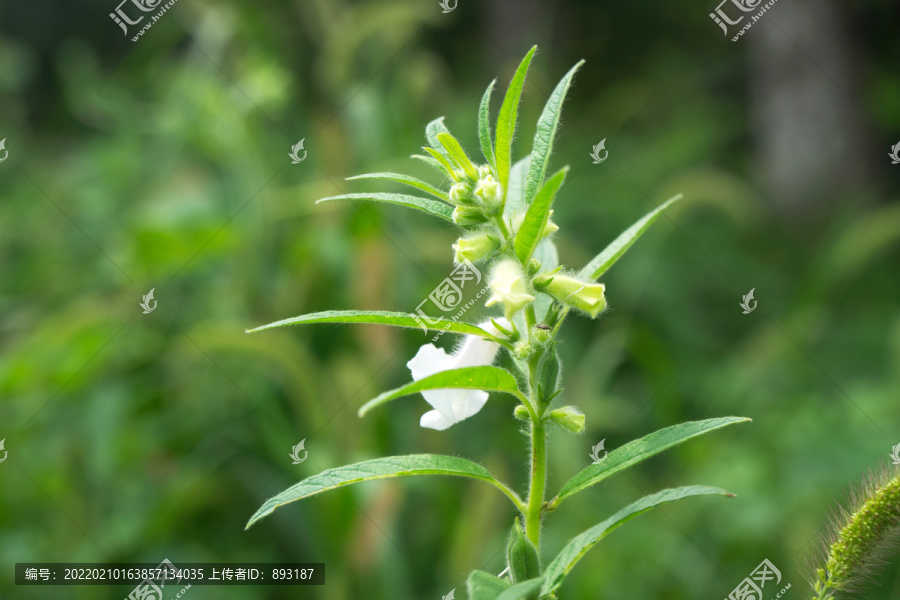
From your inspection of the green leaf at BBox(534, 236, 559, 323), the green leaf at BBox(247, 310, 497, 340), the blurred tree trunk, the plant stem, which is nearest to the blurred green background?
the blurred tree trunk

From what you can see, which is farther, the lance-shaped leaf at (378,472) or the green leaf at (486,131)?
the green leaf at (486,131)

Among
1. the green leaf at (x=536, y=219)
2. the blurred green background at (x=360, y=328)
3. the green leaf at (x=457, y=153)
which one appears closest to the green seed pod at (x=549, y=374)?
the green leaf at (x=536, y=219)

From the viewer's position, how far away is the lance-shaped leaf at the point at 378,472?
2.48 ft

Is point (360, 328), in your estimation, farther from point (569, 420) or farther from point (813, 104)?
point (813, 104)

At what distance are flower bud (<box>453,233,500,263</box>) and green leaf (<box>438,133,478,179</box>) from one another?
8 centimetres

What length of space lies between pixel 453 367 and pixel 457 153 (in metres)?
0.25

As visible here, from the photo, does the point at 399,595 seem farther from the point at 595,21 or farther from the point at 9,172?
the point at 595,21

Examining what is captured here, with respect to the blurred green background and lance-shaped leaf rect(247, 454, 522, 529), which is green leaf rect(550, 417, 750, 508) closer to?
lance-shaped leaf rect(247, 454, 522, 529)

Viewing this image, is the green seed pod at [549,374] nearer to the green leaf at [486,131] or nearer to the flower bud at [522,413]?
the flower bud at [522,413]

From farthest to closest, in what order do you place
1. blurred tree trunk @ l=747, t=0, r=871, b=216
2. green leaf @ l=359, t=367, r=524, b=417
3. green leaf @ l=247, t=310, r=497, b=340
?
blurred tree trunk @ l=747, t=0, r=871, b=216 < green leaf @ l=247, t=310, r=497, b=340 < green leaf @ l=359, t=367, r=524, b=417

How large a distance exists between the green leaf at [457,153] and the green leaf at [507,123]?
0.04 m

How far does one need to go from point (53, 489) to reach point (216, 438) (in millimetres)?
577

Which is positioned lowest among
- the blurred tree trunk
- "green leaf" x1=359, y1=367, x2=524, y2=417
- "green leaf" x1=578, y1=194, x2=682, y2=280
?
"green leaf" x1=359, y1=367, x2=524, y2=417

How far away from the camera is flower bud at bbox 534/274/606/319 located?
82 centimetres
